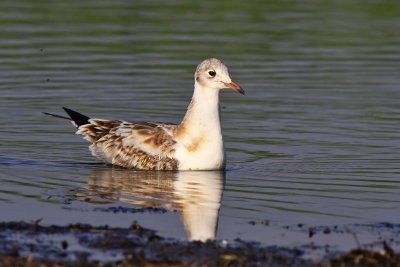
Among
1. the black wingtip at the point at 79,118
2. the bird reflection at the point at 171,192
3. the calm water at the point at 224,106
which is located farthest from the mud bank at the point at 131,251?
the black wingtip at the point at 79,118

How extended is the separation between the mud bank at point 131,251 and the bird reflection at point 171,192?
2.08 feet

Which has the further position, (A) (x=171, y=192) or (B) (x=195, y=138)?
(B) (x=195, y=138)

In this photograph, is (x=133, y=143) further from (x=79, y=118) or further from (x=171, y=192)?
(x=171, y=192)

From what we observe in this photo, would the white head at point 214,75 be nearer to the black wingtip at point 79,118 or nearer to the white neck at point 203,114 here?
the white neck at point 203,114

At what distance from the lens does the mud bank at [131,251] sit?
9.64 metres

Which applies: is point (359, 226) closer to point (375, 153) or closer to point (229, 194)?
point (229, 194)

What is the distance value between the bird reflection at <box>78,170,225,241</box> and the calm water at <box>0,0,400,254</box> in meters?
0.02

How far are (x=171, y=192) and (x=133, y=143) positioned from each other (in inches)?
78.5

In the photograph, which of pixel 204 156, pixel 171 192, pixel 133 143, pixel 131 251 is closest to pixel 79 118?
pixel 133 143

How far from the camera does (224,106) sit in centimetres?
1925

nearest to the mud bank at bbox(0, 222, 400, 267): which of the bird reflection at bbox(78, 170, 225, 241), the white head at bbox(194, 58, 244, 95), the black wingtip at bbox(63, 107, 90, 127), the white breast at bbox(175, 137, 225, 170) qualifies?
the bird reflection at bbox(78, 170, 225, 241)

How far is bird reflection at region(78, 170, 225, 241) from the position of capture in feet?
38.8

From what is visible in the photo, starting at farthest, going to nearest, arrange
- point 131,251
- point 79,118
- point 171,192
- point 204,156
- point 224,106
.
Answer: point 224,106, point 79,118, point 204,156, point 171,192, point 131,251

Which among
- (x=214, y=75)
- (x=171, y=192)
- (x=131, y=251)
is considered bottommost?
(x=131, y=251)
